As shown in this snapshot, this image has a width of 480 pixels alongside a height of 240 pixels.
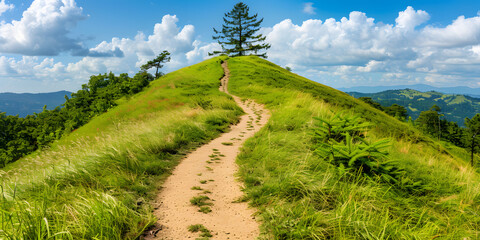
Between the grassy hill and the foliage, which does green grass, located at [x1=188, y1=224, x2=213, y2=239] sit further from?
the foliage

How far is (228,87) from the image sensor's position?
92.5ft

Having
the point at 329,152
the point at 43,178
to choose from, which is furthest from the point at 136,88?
the point at 329,152

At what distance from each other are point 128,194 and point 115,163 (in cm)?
165

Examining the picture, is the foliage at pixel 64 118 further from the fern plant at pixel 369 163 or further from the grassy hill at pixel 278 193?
the fern plant at pixel 369 163

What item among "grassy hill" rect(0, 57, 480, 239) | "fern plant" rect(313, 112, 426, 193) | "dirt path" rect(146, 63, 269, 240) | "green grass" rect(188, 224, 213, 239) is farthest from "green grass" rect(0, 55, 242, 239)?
"fern plant" rect(313, 112, 426, 193)

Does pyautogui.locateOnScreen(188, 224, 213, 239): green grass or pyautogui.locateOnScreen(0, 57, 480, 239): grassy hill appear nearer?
pyautogui.locateOnScreen(0, 57, 480, 239): grassy hill

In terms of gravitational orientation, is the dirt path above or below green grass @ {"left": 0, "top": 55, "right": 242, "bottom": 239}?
below

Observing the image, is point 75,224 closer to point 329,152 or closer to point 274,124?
point 329,152

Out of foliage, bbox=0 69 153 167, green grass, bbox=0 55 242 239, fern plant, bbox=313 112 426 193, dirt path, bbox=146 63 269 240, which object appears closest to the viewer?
green grass, bbox=0 55 242 239

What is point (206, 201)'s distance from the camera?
4582mm

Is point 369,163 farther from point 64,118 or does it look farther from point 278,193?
point 64,118

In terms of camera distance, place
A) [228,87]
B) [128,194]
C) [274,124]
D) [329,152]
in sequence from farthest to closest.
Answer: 1. [228,87]
2. [274,124]
3. [329,152]
4. [128,194]

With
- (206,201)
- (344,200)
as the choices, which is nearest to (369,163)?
(344,200)

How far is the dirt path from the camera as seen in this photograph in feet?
11.9
